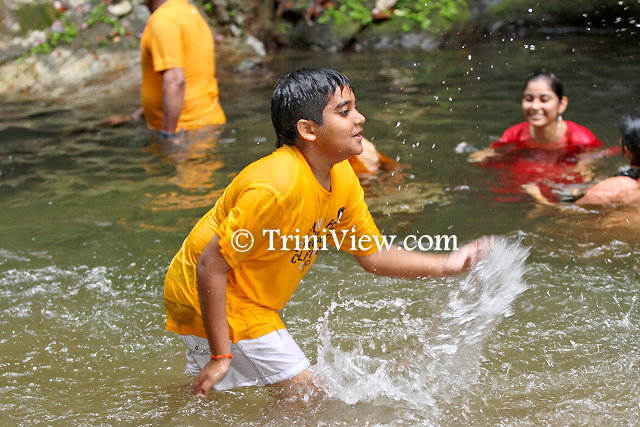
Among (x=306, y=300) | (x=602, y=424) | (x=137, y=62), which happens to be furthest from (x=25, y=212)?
(x=137, y=62)

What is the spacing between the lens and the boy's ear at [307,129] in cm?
297

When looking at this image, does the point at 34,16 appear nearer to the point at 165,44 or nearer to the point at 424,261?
the point at 165,44

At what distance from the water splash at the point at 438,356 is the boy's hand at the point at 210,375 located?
434 mm

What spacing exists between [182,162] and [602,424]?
4396 mm

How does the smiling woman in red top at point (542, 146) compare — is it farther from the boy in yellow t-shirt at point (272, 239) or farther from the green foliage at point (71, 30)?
the green foliage at point (71, 30)

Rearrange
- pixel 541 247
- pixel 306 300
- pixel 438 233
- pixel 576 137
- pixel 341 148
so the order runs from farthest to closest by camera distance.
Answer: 1. pixel 576 137
2. pixel 438 233
3. pixel 541 247
4. pixel 306 300
5. pixel 341 148

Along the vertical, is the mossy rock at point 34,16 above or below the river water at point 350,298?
above

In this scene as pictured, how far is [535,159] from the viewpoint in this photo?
646 centimetres

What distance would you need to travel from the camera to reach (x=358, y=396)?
340cm

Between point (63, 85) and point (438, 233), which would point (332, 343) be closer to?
point (438, 233)

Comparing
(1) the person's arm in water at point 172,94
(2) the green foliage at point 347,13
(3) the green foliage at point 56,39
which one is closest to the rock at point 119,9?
(3) the green foliage at point 56,39

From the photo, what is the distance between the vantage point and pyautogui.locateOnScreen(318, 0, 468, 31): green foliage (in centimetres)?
1188

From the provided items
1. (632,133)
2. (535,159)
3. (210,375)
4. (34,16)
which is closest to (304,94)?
(210,375)

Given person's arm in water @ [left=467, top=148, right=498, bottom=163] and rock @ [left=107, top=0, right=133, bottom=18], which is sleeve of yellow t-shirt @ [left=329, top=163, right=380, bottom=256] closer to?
person's arm in water @ [left=467, top=148, right=498, bottom=163]
